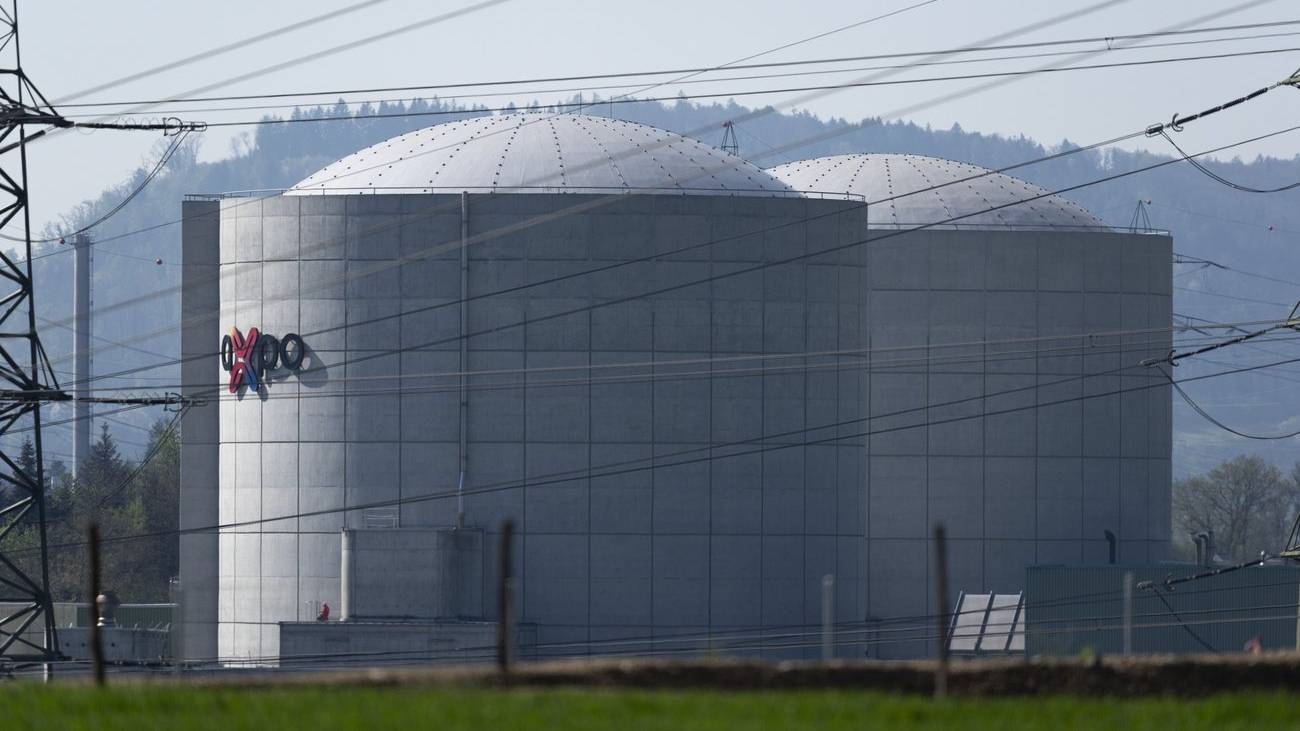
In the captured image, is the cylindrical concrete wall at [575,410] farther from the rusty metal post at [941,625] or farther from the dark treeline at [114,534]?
the dark treeline at [114,534]

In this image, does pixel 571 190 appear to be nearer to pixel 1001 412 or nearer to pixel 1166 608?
pixel 1001 412

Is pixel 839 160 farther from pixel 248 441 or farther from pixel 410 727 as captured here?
pixel 410 727

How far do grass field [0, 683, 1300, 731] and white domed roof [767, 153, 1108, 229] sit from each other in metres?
Result: 55.3

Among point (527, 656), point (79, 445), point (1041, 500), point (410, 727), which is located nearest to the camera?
point (410, 727)

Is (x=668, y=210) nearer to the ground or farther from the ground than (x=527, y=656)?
farther from the ground

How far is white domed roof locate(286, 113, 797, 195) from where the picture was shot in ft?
211

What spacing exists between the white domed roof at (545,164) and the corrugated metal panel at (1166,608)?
52.7 ft

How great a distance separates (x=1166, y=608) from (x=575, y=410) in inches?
813

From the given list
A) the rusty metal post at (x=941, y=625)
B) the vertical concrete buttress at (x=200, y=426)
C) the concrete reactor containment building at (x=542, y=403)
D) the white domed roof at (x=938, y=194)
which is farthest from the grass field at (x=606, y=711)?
the white domed roof at (x=938, y=194)

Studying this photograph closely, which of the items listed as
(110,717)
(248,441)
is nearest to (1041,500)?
(248,441)

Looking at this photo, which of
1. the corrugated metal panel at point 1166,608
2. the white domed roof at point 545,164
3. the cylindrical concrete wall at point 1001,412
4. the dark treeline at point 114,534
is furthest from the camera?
the dark treeline at point 114,534

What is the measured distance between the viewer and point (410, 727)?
17.4 m

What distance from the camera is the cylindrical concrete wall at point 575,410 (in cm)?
6191

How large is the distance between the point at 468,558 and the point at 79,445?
123059 millimetres
